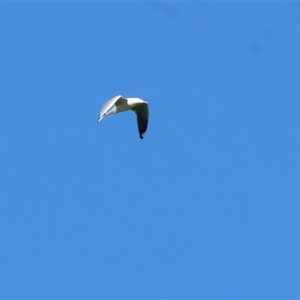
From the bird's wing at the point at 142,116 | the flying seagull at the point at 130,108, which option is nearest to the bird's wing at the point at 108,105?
the flying seagull at the point at 130,108

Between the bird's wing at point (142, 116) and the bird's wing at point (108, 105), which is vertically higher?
the bird's wing at point (142, 116)

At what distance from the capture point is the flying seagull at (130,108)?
1784 cm

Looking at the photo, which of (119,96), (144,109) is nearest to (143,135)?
(144,109)

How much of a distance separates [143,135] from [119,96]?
2.20 m

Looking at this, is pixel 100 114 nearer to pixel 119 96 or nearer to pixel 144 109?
pixel 119 96

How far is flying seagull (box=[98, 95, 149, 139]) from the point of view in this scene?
1784 cm

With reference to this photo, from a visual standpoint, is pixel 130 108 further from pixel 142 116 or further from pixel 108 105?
pixel 108 105

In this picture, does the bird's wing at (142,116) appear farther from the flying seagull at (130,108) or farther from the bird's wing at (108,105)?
the bird's wing at (108,105)

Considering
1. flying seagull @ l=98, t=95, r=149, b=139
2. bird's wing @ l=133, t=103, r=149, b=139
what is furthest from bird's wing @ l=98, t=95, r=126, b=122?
bird's wing @ l=133, t=103, r=149, b=139

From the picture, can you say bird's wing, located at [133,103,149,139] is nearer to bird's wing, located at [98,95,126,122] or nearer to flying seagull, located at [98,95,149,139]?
flying seagull, located at [98,95,149,139]

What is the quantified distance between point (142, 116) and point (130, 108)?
89 cm

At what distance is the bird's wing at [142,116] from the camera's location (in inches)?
783

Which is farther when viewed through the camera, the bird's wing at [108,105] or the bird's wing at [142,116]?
the bird's wing at [142,116]

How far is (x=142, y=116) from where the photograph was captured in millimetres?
20109
